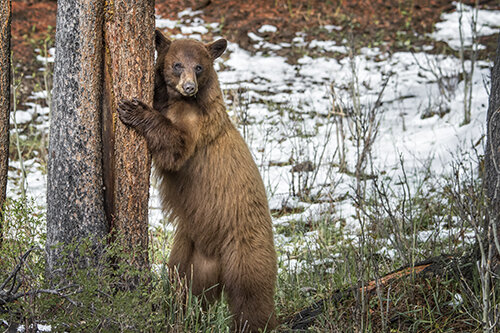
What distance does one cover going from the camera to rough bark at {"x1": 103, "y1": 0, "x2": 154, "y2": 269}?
339 cm

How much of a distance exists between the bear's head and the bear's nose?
0.01 meters

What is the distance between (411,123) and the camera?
9.13m

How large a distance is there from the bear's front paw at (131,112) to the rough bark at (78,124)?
5.4 inches

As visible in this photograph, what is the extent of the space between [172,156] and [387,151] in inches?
204

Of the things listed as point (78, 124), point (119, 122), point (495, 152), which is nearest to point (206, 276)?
point (119, 122)

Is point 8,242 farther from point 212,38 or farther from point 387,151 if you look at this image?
point 212,38

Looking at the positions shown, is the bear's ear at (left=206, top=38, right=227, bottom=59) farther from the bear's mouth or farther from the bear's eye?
the bear's mouth

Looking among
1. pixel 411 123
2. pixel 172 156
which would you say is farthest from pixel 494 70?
pixel 411 123

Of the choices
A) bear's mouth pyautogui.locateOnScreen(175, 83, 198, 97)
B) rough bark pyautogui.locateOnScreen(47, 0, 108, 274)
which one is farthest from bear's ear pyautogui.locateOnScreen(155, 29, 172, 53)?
rough bark pyautogui.locateOnScreen(47, 0, 108, 274)

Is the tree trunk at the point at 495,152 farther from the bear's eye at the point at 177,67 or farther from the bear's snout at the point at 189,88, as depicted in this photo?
the bear's eye at the point at 177,67

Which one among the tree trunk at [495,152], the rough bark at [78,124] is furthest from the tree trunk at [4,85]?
the tree trunk at [495,152]

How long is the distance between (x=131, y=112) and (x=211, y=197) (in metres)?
0.95

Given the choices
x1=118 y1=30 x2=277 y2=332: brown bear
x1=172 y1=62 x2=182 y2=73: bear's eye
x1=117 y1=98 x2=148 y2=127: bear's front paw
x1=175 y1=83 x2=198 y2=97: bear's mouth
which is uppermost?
x1=172 y1=62 x2=182 y2=73: bear's eye

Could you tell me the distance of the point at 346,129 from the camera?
8.22 metres
